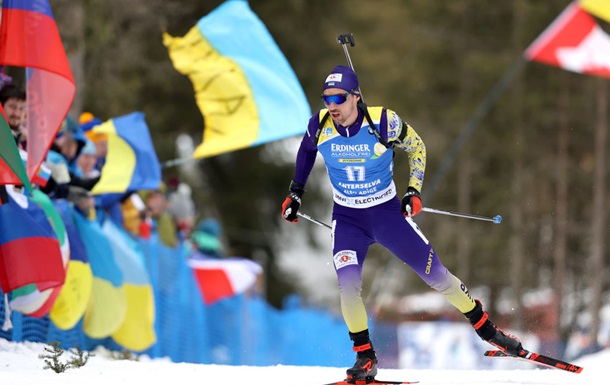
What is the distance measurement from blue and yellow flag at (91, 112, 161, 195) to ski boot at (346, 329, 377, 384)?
414cm

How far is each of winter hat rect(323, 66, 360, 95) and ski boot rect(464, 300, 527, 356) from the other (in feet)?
5.84

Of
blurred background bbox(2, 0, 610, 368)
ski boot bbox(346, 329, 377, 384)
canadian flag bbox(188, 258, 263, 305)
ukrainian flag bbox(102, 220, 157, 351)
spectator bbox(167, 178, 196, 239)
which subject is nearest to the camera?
ski boot bbox(346, 329, 377, 384)

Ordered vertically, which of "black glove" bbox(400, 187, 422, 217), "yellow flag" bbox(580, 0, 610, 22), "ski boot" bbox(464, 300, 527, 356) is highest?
"yellow flag" bbox(580, 0, 610, 22)

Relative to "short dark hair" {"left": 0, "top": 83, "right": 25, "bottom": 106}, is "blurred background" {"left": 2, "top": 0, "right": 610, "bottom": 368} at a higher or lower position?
higher

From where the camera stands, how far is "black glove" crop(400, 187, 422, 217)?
7.87 m

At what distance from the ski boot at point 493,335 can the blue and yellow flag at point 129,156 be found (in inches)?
168

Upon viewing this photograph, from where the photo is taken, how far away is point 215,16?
13.5 metres

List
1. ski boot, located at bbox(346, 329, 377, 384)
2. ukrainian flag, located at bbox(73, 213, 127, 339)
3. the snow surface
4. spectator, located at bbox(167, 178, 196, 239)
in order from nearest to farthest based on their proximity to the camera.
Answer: the snow surface < ski boot, located at bbox(346, 329, 377, 384) < ukrainian flag, located at bbox(73, 213, 127, 339) < spectator, located at bbox(167, 178, 196, 239)

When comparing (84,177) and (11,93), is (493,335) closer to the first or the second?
(11,93)

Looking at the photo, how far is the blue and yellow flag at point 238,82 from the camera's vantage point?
12.8 m

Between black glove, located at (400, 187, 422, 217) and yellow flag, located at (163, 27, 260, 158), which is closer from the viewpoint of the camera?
black glove, located at (400, 187, 422, 217)

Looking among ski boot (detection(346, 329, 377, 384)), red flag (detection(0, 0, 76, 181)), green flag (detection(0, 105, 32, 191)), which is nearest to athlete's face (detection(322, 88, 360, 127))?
ski boot (detection(346, 329, 377, 384))

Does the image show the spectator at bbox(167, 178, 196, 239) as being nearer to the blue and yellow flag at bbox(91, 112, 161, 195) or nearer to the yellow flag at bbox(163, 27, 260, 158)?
the yellow flag at bbox(163, 27, 260, 158)

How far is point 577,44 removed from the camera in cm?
1667
